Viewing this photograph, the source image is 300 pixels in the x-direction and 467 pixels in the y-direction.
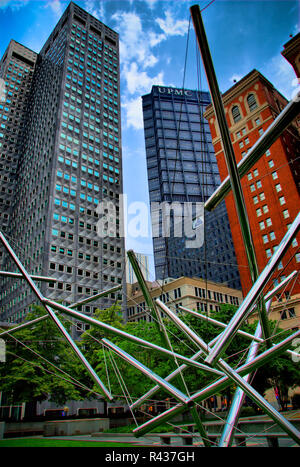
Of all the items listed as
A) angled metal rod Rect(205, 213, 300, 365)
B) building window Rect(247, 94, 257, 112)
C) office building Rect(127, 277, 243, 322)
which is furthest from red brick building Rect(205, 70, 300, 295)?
angled metal rod Rect(205, 213, 300, 365)

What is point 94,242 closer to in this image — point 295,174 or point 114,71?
point 295,174

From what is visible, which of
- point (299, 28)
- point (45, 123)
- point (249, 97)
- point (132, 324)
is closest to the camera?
point (299, 28)

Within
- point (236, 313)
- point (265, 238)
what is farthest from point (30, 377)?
point (265, 238)

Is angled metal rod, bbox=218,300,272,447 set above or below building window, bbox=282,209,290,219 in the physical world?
below

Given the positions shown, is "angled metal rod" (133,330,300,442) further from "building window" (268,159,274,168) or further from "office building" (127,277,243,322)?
"office building" (127,277,243,322)

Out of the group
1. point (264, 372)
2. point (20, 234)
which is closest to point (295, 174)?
point (264, 372)

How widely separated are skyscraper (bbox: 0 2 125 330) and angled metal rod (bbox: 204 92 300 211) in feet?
190

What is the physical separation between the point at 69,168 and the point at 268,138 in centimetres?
9061

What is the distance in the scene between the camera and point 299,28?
46.8ft

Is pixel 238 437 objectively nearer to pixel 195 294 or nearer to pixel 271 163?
pixel 271 163

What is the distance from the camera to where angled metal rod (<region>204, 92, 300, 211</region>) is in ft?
22.7

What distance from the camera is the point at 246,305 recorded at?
6.54 m

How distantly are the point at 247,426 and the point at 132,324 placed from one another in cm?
2652

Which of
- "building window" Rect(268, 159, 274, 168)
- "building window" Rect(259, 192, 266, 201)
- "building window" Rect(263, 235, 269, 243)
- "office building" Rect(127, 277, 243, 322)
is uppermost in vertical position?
"building window" Rect(268, 159, 274, 168)
